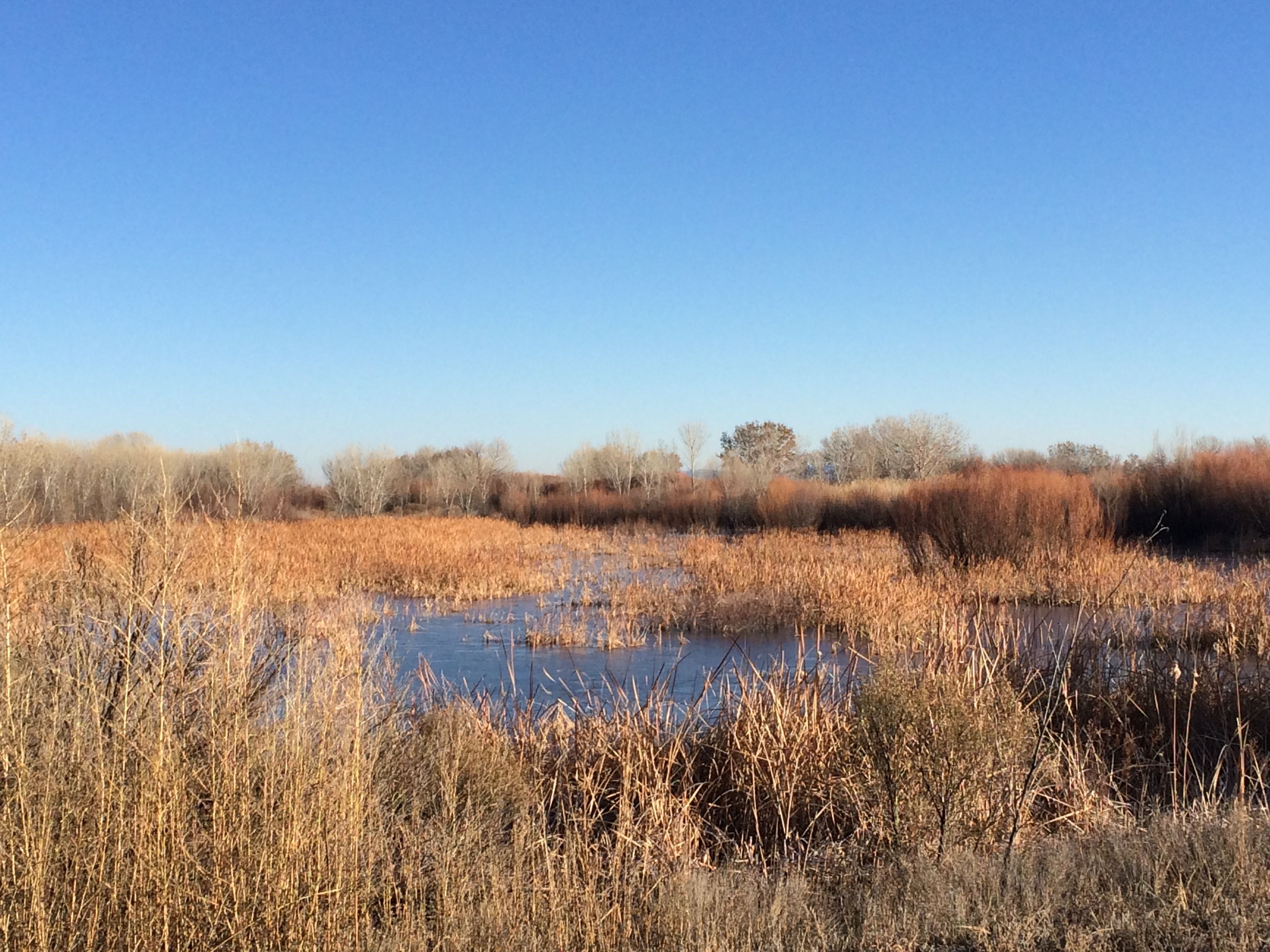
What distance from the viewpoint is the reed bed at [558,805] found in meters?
3.00

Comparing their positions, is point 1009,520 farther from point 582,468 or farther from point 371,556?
point 582,468

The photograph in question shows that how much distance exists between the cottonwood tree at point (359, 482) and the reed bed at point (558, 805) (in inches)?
1363

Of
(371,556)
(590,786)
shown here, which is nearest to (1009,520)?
(371,556)

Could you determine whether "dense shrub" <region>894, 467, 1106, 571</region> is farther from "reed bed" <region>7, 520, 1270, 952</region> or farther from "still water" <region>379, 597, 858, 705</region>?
"reed bed" <region>7, 520, 1270, 952</region>

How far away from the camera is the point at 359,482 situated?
4056cm

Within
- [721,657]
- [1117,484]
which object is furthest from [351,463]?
[721,657]

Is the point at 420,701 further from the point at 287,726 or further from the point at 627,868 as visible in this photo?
the point at 287,726

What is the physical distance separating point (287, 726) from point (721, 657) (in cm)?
804

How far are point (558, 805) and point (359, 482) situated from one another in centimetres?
3669

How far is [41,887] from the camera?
8.91ft

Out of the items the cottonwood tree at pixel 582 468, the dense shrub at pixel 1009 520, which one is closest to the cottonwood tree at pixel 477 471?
the cottonwood tree at pixel 582 468

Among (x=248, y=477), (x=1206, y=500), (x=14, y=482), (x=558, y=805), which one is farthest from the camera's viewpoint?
(x=1206, y=500)

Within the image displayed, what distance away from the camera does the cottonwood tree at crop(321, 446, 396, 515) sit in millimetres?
40438

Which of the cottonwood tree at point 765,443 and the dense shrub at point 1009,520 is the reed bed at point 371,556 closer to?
the dense shrub at point 1009,520
